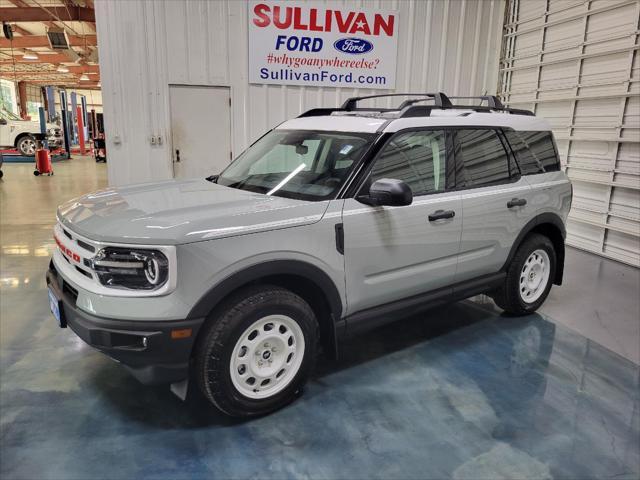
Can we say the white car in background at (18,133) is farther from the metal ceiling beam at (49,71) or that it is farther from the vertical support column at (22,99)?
the vertical support column at (22,99)

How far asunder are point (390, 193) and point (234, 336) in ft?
3.69

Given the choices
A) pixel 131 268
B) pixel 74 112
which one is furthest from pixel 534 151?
pixel 74 112

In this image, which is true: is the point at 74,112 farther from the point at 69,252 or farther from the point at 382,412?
the point at 382,412

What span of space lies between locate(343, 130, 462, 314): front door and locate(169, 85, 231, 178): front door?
4.94 metres

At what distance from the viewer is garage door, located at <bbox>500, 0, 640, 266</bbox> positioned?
20.0 ft

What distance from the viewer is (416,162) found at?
3.09 m

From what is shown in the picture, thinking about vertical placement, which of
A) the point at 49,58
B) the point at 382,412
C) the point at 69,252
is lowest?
the point at 382,412

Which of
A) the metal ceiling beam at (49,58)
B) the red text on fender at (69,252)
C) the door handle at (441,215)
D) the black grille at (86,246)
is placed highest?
the metal ceiling beam at (49,58)

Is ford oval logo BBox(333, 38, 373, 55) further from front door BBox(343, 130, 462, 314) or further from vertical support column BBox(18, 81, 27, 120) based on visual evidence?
vertical support column BBox(18, 81, 27, 120)

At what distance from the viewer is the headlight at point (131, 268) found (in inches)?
84.0

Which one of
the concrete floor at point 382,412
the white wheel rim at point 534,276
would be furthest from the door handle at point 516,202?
the concrete floor at point 382,412

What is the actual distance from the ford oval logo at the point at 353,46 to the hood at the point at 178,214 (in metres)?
5.41

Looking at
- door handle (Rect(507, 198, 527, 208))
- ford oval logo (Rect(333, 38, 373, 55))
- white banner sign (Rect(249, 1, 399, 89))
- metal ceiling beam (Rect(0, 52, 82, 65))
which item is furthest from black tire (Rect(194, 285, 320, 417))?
metal ceiling beam (Rect(0, 52, 82, 65))

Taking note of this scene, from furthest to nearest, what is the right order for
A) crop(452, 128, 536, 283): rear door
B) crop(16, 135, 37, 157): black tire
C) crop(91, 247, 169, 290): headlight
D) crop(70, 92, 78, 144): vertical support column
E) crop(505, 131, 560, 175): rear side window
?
crop(70, 92, 78, 144): vertical support column < crop(16, 135, 37, 157): black tire < crop(505, 131, 560, 175): rear side window < crop(452, 128, 536, 283): rear door < crop(91, 247, 169, 290): headlight
